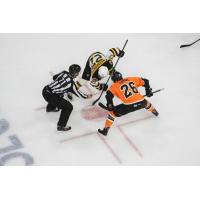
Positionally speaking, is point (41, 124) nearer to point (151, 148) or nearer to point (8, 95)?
point (8, 95)

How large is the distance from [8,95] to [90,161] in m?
2.08

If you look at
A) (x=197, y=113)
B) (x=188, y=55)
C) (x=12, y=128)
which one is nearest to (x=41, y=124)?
(x=12, y=128)

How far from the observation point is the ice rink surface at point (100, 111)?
25.3ft

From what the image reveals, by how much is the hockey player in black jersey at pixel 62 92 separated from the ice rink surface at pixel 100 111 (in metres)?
0.27

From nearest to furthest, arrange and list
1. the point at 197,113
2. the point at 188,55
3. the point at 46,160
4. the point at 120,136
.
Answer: the point at 46,160, the point at 120,136, the point at 197,113, the point at 188,55

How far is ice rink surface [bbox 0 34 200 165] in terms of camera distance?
770 centimetres

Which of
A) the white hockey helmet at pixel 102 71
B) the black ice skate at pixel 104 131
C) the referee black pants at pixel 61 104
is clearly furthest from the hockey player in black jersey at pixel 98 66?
the black ice skate at pixel 104 131

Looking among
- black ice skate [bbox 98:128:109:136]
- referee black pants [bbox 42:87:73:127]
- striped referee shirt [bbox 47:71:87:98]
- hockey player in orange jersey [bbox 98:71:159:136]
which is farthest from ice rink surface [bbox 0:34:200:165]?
striped referee shirt [bbox 47:71:87:98]

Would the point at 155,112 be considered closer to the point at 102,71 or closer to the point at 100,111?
the point at 100,111

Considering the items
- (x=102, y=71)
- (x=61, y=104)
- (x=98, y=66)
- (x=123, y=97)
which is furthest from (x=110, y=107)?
(x=98, y=66)

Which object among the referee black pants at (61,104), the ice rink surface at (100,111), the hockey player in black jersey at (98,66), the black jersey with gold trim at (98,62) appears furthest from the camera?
the black jersey with gold trim at (98,62)

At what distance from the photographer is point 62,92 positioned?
7891 mm

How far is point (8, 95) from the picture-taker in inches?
343

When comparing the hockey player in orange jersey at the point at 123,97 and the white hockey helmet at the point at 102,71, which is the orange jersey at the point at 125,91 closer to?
the hockey player in orange jersey at the point at 123,97
